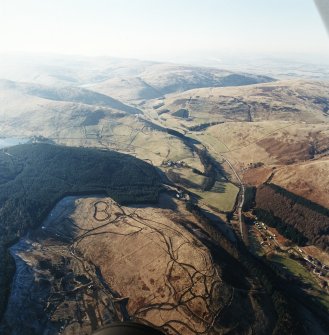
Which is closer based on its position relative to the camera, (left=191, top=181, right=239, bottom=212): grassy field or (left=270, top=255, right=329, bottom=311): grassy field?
(left=270, top=255, right=329, bottom=311): grassy field

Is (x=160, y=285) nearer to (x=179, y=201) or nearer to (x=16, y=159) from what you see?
(x=179, y=201)

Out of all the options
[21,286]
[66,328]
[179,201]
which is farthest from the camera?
[179,201]

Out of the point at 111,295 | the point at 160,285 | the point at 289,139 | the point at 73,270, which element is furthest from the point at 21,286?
the point at 289,139

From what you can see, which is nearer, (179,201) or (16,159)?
(179,201)

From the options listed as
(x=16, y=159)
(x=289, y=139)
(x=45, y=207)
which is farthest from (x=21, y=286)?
(x=289, y=139)

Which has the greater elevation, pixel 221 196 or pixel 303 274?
pixel 221 196

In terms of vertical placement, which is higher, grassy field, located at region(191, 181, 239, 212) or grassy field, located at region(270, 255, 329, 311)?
grassy field, located at region(191, 181, 239, 212)

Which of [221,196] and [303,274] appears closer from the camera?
[303,274]

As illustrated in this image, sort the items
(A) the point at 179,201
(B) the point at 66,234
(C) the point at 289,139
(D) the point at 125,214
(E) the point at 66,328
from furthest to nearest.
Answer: (C) the point at 289,139, (A) the point at 179,201, (D) the point at 125,214, (B) the point at 66,234, (E) the point at 66,328

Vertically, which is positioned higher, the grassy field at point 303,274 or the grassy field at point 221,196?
the grassy field at point 221,196

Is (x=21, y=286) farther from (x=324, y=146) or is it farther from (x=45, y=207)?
(x=324, y=146)

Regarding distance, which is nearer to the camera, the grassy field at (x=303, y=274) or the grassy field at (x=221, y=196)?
the grassy field at (x=303, y=274)
